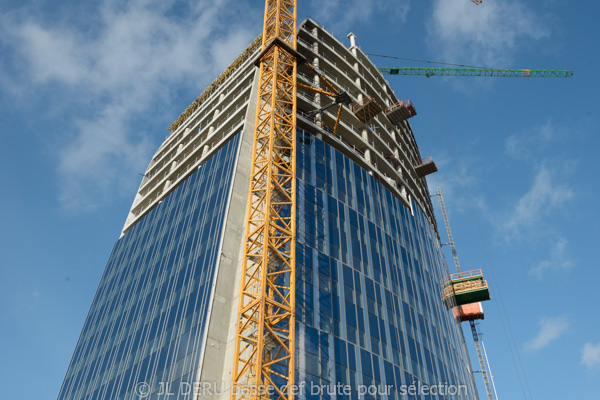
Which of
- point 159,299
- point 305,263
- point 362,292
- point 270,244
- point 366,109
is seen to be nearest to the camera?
point 270,244

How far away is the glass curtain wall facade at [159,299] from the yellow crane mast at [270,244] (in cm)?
344

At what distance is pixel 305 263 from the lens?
1725 inches

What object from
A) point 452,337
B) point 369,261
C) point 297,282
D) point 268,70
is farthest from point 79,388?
point 452,337

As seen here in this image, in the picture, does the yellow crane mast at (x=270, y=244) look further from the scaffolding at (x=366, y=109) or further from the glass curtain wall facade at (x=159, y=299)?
the scaffolding at (x=366, y=109)

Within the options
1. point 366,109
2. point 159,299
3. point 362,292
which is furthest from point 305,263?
point 366,109

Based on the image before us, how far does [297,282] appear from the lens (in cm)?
4191

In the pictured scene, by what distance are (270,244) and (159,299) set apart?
13.7 meters

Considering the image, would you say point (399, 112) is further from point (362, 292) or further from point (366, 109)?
point (362, 292)

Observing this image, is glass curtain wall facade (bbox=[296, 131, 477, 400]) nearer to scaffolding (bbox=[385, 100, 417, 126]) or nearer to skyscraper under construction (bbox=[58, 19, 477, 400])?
skyscraper under construction (bbox=[58, 19, 477, 400])

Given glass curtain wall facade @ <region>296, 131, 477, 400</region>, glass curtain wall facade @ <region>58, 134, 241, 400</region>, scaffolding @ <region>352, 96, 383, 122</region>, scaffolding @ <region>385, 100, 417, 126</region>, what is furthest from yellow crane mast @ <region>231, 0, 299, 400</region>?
scaffolding @ <region>385, 100, 417, 126</region>

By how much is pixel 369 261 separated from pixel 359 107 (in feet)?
73.5

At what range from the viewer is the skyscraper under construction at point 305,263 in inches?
1581

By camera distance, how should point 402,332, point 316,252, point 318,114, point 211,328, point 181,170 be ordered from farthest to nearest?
point 181,170 < point 318,114 < point 402,332 < point 316,252 < point 211,328

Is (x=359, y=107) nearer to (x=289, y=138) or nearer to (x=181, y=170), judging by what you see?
(x=289, y=138)
